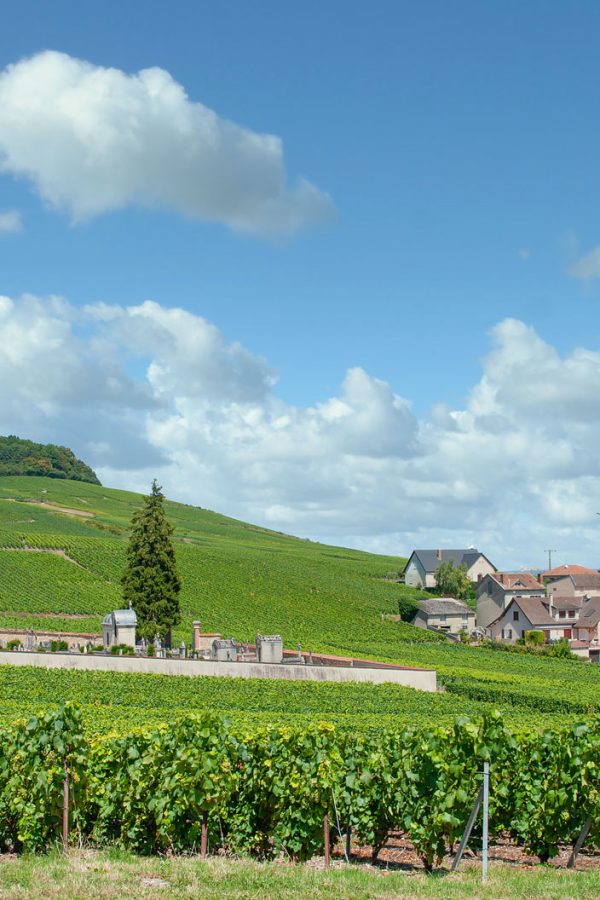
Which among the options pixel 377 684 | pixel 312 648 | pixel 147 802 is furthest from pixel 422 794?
pixel 312 648

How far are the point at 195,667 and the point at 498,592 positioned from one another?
65.1m

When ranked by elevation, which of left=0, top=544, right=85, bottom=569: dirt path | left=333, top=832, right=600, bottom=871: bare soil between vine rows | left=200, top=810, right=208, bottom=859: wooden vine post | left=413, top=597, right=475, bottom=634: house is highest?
left=0, top=544, right=85, bottom=569: dirt path

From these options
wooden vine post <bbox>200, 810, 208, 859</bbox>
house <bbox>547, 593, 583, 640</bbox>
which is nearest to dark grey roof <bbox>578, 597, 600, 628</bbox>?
house <bbox>547, 593, 583, 640</bbox>

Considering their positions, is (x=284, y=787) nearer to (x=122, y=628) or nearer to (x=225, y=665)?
(x=225, y=665)

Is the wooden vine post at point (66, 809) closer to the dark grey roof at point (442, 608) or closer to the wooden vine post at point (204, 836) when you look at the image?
the wooden vine post at point (204, 836)

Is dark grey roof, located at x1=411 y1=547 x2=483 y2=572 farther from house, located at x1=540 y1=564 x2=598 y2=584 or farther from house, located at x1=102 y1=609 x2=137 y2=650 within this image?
house, located at x1=102 y1=609 x2=137 y2=650

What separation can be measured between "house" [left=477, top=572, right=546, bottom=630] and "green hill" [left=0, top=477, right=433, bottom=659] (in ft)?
26.4

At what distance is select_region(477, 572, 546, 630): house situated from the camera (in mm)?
104625

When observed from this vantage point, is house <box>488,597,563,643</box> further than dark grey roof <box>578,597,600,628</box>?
Yes

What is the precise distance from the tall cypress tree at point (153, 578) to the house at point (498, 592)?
50.2 meters

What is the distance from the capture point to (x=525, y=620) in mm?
92625

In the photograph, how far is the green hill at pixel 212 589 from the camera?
77.5 metres

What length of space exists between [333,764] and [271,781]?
1.12 metres

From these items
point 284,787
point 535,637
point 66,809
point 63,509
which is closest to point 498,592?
point 535,637
